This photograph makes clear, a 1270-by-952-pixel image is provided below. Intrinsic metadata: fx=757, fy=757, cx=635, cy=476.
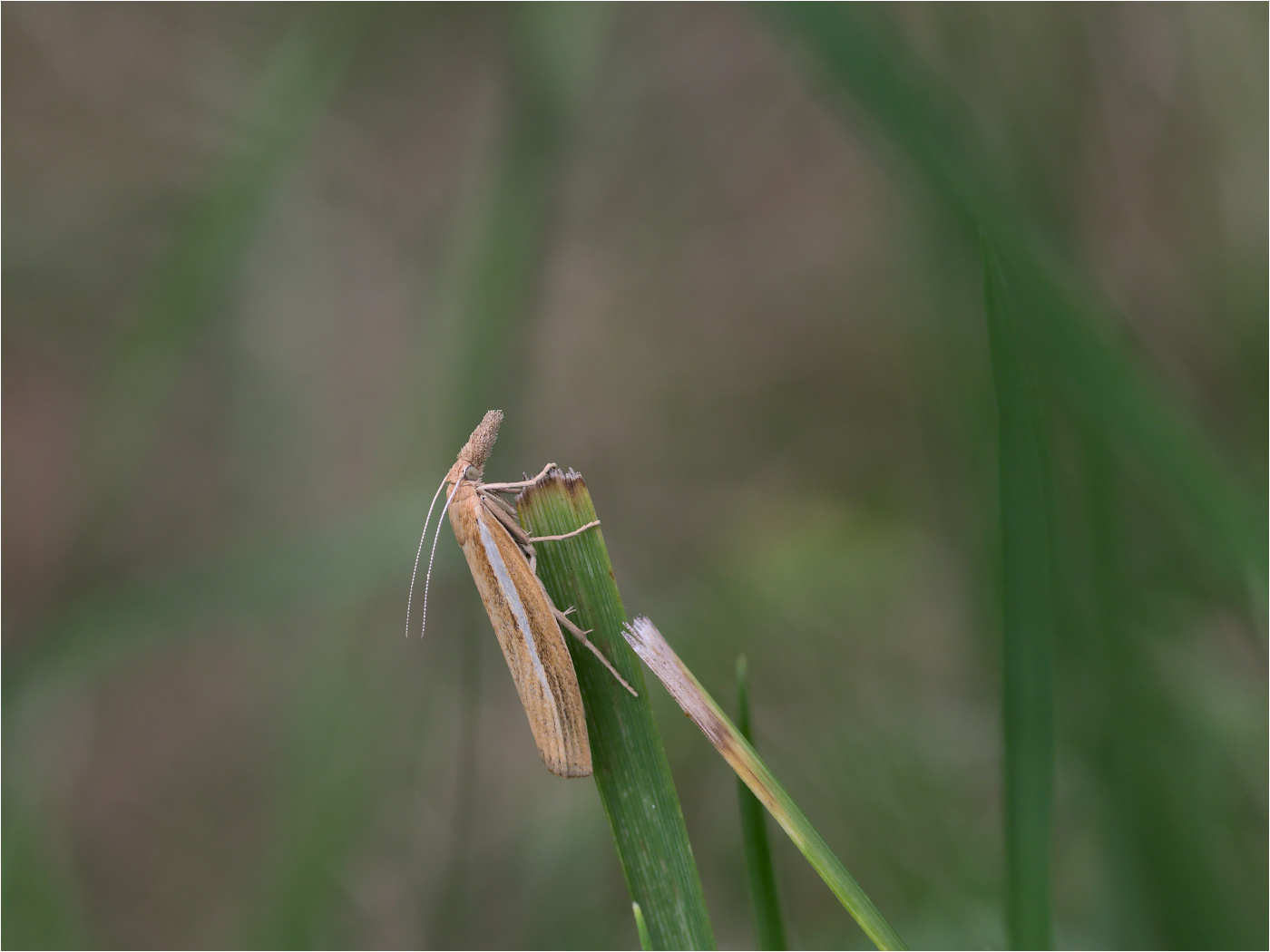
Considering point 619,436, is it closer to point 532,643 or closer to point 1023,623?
point 532,643

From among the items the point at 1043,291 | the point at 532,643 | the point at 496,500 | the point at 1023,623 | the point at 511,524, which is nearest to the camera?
the point at 1023,623

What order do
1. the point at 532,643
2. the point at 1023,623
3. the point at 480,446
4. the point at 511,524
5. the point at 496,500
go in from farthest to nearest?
1. the point at 480,446
2. the point at 496,500
3. the point at 511,524
4. the point at 532,643
5. the point at 1023,623

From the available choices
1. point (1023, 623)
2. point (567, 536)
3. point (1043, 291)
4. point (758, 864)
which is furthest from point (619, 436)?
point (1023, 623)

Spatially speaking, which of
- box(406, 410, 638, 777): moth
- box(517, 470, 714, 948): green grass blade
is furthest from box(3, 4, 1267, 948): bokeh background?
box(517, 470, 714, 948): green grass blade

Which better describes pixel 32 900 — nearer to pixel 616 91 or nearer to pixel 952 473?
pixel 952 473

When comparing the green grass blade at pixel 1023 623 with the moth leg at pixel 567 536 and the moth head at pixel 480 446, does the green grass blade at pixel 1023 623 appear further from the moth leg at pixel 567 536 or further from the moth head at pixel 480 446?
the moth head at pixel 480 446

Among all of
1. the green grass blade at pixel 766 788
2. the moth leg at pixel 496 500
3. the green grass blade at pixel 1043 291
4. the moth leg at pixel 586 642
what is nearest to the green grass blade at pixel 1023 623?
the green grass blade at pixel 766 788

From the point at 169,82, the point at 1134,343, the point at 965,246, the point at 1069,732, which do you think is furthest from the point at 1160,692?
the point at 169,82

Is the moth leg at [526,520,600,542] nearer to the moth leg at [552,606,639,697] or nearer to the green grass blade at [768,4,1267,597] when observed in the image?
the moth leg at [552,606,639,697]
